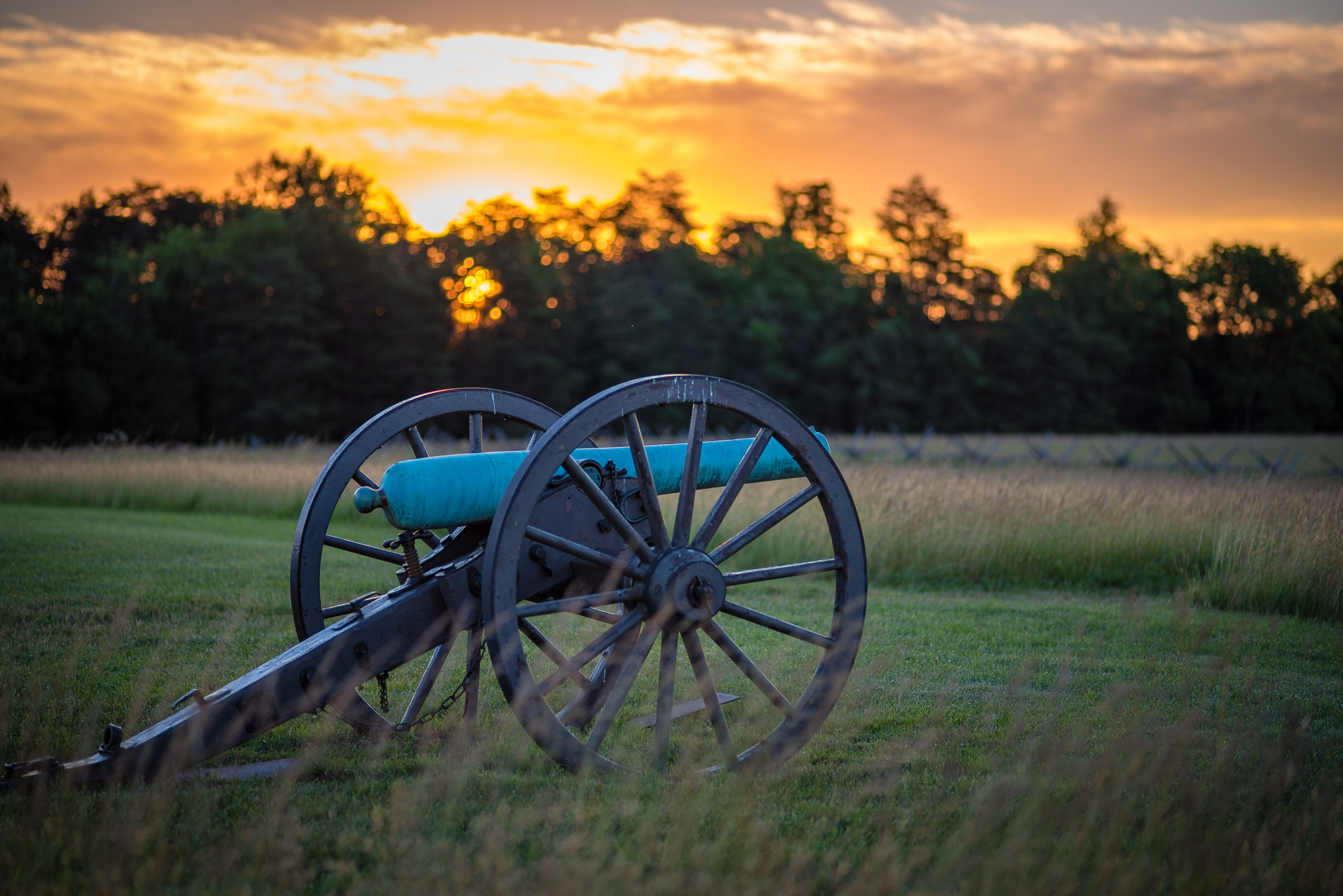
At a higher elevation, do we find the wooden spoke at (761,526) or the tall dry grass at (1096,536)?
the wooden spoke at (761,526)

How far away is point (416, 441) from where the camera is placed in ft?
14.4

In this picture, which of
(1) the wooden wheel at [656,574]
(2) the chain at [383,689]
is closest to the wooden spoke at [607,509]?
(1) the wooden wheel at [656,574]

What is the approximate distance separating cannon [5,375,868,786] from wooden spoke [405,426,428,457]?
0.12 feet

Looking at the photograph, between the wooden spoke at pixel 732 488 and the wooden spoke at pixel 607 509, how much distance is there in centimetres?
21

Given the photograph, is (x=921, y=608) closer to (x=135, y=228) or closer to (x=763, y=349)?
(x=763, y=349)

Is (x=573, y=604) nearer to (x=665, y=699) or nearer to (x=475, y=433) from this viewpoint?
(x=665, y=699)

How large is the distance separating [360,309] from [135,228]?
15630mm

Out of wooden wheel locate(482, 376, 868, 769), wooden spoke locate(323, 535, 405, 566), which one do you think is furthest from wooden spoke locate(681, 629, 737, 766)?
wooden spoke locate(323, 535, 405, 566)

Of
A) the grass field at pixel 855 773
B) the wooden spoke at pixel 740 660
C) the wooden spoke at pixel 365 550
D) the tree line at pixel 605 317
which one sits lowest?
the grass field at pixel 855 773

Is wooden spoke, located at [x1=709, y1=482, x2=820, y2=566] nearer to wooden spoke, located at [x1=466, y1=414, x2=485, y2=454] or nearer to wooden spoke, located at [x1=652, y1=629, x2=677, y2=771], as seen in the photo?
wooden spoke, located at [x1=652, y1=629, x2=677, y2=771]

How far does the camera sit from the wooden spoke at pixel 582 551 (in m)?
3.29

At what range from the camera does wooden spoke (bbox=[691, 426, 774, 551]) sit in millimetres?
3656

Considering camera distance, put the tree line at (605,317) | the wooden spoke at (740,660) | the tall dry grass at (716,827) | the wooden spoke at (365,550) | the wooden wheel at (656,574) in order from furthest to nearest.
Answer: the tree line at (605,317), the wooden spoke at (365,550), the wooden spoke at (740,660), the wooden wheel at (656,574), the tall dry grass at (716,827)

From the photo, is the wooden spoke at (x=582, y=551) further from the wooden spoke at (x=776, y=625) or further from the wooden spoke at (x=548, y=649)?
the wooden spoke at (x=548, y=649)
